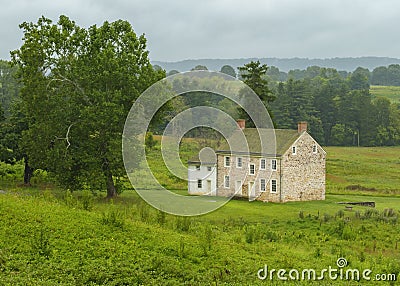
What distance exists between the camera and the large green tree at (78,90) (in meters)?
35.7

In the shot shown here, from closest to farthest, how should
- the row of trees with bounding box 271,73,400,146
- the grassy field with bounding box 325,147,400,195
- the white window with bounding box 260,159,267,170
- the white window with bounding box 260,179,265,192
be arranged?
the white window with bounding box 260,179,265,192
the white window with bounding box 260,159,267,170
the grassy field with bounding box 325,147,400,195
the row of trees with bounding box 271,73,400,146

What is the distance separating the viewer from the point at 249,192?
44281 millimetres

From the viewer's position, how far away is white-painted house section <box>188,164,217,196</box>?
151 feet

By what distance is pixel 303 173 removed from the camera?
44219 millimetres

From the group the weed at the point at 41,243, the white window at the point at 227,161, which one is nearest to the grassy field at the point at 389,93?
the white window at the point at 227,161

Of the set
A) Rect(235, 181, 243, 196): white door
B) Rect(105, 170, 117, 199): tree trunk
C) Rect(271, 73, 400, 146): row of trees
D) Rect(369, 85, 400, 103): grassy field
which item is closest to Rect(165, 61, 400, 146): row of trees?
Rect(271, 73, 400, 146): row of trees

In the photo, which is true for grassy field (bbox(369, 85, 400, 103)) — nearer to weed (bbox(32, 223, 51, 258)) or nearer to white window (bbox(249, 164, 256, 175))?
white window (bbox(249, 164, 256, 175))

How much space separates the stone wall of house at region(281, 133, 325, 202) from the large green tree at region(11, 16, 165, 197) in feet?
42.2

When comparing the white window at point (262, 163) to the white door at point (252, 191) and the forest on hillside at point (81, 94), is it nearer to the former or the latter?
the white door at point (252, 191)

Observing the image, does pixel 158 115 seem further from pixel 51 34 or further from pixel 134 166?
pixel 51 34

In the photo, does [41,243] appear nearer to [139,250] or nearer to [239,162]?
[139,250]

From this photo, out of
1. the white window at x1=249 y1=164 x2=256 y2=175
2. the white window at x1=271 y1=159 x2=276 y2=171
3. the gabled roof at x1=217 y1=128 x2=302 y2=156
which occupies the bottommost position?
the white window at x1=249 y1=164 x2=256 y2=175

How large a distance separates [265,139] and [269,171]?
376cm

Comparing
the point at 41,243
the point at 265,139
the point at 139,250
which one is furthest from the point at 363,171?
the point at 41,243
